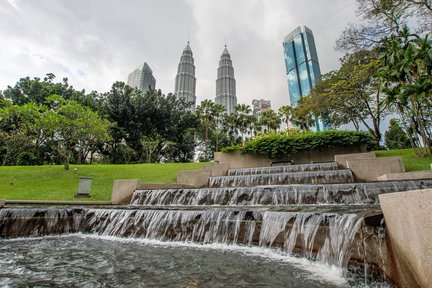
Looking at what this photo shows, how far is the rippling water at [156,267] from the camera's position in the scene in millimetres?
2898

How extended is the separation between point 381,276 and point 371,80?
79.3 feet

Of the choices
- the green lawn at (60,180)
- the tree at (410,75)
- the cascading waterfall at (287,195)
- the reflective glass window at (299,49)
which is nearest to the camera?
the cascading waterfall at (287,195)

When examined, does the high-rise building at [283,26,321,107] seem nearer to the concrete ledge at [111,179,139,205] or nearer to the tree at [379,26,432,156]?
the tree at [379,26,432,156]

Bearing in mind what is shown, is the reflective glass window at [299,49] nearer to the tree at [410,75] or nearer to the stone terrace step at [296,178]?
the tree at [410,75]

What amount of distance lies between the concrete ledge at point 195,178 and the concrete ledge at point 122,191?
3.20 metres

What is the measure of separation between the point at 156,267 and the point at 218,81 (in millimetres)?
147372

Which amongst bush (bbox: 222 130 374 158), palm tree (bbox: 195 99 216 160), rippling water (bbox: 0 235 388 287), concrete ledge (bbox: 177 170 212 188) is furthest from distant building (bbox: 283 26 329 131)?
rippling water (bbox: 0 235 388 287)

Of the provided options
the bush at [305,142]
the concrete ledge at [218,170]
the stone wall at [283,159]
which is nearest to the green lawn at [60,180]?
the concrete ledge at [218,170]

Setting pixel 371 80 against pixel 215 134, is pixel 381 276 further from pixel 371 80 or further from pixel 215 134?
pixel 215 134

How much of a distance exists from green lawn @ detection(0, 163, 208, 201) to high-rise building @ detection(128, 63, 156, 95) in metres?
60.7

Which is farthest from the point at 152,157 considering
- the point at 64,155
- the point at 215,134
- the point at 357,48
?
the point at 357,48

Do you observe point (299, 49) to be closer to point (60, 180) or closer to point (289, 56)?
point (289, 56)

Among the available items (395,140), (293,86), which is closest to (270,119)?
(395,140)

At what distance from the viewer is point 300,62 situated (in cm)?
7956
